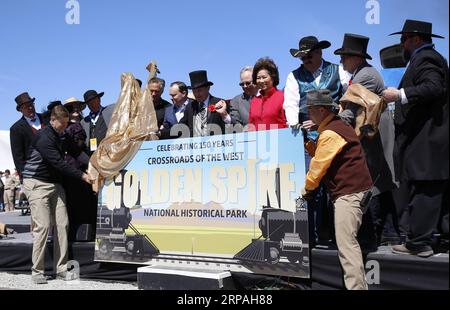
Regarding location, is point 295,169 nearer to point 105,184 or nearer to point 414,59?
point 414,59

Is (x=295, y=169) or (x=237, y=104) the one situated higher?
(x=237, y=104)

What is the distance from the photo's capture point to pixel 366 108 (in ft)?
12.8

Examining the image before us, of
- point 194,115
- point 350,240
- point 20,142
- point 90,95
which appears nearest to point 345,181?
point 350,240

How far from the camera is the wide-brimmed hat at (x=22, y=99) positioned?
6578 mm

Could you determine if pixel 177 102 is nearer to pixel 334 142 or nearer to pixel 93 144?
pixel 93 144

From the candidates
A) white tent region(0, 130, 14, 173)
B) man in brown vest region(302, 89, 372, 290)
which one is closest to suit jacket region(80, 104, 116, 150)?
man in brown vest region(302, 89, 372, 290)

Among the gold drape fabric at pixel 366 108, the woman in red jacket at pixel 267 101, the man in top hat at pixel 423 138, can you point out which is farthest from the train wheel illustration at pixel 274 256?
the gold drape fabric at pixel 366 108

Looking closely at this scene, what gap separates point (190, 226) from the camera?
4.74 m

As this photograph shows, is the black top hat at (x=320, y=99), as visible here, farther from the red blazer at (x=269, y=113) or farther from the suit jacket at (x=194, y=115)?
the suit jacket at (x=194, y=115)

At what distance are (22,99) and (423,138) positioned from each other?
5.46m
